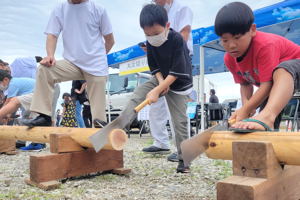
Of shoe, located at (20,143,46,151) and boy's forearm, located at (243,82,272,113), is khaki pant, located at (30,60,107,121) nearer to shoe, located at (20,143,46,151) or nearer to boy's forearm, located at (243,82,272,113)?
boy's forearm, located at (243,82,272,113)

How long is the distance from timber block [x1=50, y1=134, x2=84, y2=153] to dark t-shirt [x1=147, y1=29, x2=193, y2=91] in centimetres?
101

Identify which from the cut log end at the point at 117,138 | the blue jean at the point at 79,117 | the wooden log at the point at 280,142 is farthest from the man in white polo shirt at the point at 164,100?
the blue jean at the point at 79,117

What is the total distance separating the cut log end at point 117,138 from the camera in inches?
77.0

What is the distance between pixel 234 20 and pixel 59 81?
184cm

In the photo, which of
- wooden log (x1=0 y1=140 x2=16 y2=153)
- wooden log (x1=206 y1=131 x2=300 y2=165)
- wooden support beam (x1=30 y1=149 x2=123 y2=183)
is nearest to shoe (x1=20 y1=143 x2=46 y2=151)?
wooden log (x1=0 y1=140 x2=16 y2=153)

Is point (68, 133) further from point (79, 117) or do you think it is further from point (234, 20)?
point (79, 117)

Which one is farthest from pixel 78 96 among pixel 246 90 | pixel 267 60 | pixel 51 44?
pixel 267 60

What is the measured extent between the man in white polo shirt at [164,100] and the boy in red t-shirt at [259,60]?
1520 mm

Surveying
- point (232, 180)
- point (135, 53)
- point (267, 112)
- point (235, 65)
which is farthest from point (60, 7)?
point (135, 53)

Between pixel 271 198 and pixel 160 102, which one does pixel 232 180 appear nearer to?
pixel 271 198

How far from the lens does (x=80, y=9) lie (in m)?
2.93

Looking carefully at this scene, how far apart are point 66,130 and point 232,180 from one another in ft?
5.40

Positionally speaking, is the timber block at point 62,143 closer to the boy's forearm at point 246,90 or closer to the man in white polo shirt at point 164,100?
the boy's forearm at point 246,90

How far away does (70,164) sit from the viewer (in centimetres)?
231
